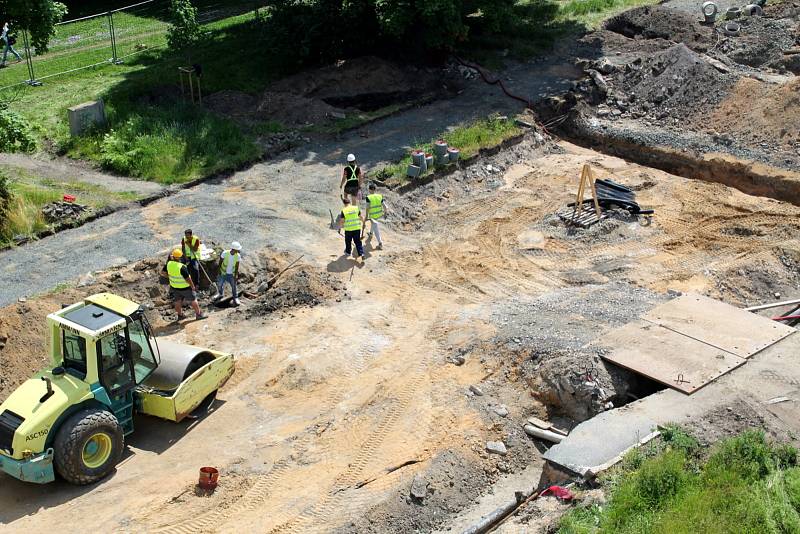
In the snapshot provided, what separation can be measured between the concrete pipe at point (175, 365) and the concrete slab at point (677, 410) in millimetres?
5602

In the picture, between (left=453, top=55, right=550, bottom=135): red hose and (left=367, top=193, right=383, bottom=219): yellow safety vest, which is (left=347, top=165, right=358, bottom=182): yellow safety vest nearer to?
(left=367, top=193, right=383, bottom=219): yellow safety vest

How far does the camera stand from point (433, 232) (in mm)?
20781

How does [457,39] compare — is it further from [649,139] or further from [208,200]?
[208,200]

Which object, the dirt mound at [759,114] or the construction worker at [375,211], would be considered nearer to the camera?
the construction worker at [375,211]

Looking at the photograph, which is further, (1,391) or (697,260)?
(697,260)

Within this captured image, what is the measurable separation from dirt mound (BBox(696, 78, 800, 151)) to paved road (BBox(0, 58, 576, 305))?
607 centimetres

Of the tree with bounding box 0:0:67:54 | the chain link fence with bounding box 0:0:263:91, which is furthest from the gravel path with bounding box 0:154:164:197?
the chain link fence with bounding box 0:0:263:91

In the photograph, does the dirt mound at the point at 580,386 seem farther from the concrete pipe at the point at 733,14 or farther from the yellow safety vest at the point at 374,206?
the concrete pipe at the point at 733,14

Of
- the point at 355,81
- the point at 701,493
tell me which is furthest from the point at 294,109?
the point at 701,493

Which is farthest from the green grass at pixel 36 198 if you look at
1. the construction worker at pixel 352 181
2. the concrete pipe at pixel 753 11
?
the concrete pipe at pixel 753 11

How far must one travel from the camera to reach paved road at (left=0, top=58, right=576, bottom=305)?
17.9 m

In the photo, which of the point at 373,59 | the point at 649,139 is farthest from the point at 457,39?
the point at 649,139

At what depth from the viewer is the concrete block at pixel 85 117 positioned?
78.0ft

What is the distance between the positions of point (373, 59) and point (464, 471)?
18358 mm
